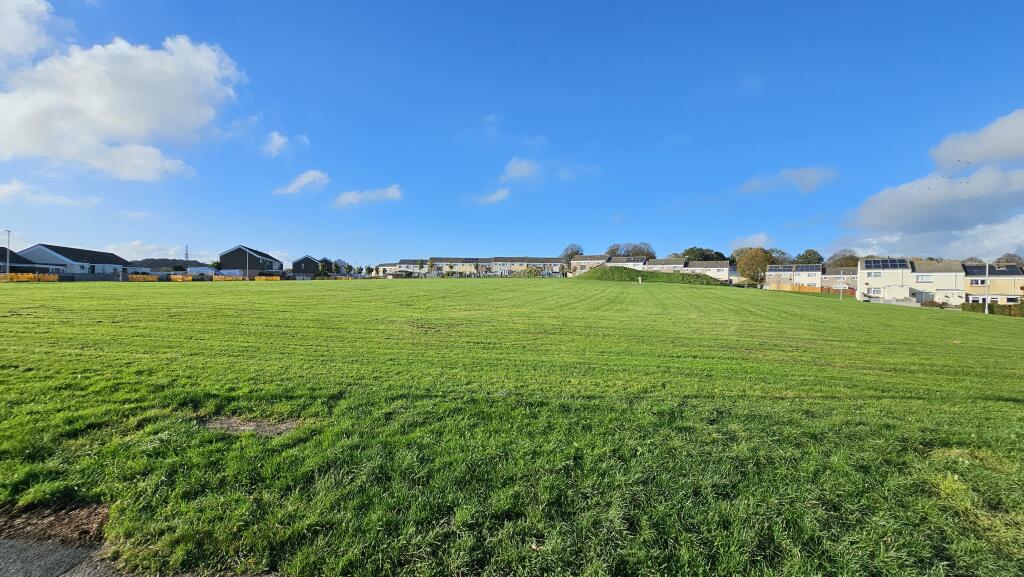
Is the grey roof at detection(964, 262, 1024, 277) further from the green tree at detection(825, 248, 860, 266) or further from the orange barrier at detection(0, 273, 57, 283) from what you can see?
the orange barrier at detection(0, 273, 57, 283)

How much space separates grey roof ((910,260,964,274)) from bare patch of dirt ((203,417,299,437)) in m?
87.5

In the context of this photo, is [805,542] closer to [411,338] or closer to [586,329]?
[411,338]

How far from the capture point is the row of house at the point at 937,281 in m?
57.9

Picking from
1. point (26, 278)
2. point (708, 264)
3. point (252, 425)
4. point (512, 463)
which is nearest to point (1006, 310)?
point (512, 463)

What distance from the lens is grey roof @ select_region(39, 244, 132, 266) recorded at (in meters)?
67.6

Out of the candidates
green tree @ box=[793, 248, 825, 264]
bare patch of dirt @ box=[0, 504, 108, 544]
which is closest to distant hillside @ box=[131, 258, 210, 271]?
bare patch of dirt @ box=[0, 504, 108, 544]

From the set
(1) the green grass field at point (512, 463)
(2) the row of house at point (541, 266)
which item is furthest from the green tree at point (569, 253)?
(1) the green grass field at point (512, 463)

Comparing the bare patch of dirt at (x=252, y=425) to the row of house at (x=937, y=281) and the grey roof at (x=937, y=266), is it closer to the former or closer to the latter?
the row of house at (x=937, y=281)

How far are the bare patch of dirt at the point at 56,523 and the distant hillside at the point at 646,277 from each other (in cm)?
7411

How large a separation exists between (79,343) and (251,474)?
876 cm

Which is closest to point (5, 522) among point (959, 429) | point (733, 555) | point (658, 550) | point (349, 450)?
point (349, 450)

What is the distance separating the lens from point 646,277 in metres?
75.5

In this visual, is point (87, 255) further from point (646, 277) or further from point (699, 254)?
point (699, 254)

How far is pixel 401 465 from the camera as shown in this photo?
3861 millimetres
